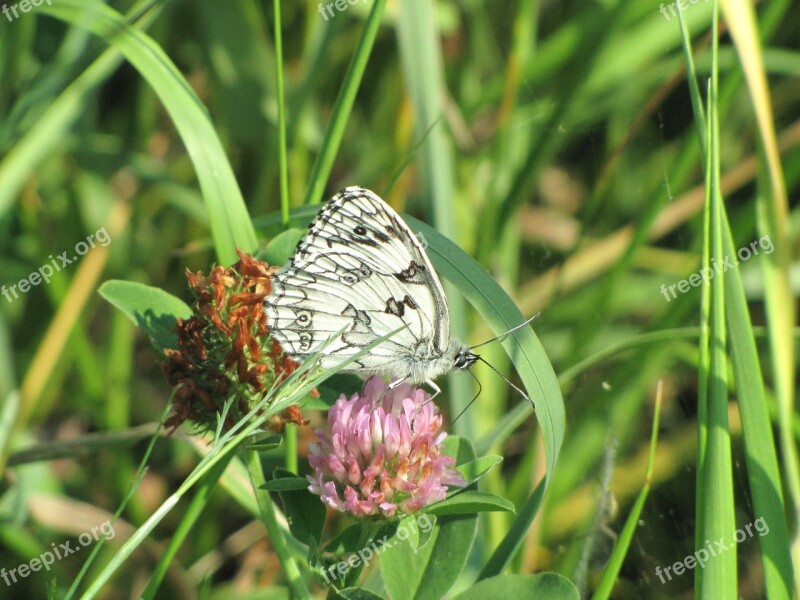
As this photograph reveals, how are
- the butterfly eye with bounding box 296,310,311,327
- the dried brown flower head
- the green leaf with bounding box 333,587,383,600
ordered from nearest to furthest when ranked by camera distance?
the green leaf with bounding box 333,587,383,600 → the dried brown flower head → the butterfly eye with bounding box 296,310,311,327

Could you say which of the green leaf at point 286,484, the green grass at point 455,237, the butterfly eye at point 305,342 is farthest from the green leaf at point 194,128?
the green leaf at point 286,484

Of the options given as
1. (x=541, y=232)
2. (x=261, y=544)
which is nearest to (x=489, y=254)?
(x=541, y=232)

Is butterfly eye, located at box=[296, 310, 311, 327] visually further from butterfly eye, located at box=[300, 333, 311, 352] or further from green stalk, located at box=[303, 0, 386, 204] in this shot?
green stalk, located at box=[303, 0, 386, 204]

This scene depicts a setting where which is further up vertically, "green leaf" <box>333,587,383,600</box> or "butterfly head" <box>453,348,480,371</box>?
"butterfly head" <box>453,348,480,371</box>

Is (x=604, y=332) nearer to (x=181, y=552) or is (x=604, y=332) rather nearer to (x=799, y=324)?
(x=799, y=324)

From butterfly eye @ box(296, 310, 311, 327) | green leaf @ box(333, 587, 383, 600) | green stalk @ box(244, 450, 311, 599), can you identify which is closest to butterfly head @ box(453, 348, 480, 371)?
butterfly eye @ box(296, 310, 311, 327)

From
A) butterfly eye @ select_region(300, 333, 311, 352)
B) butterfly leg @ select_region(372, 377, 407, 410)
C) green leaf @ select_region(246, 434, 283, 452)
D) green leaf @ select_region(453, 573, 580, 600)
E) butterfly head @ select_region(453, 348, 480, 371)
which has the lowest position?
green leaf @ select_region(453, 573, 580, 600)

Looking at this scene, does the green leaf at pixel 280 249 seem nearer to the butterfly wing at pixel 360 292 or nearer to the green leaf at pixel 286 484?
the butterfly wing at pixel 360 292
